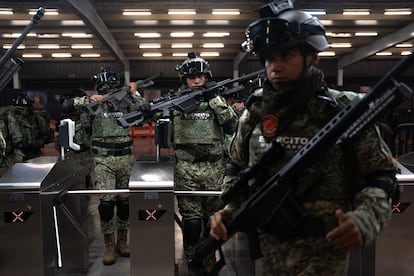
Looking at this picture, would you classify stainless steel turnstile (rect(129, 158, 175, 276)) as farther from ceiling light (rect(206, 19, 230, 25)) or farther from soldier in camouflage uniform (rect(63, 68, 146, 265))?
ceiling light (rect(206, 19, 230, 25))

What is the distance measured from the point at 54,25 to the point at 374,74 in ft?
42.3

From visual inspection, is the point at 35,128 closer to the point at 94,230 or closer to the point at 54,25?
the point at 94,230

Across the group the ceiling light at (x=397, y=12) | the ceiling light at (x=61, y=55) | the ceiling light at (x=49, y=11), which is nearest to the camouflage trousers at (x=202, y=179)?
the ceiling light at (x=49, y=11)

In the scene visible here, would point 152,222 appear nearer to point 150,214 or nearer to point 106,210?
point 150,214

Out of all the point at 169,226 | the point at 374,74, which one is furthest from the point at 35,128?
the point at 374,74

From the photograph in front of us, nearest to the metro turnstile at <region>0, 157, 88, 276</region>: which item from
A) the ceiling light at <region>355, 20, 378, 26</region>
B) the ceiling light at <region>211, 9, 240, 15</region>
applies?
the ceiling light at <region>211, 9, 240, 15</region>

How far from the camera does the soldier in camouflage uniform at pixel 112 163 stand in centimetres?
363

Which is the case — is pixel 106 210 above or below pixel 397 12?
below

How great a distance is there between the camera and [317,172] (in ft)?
4.55

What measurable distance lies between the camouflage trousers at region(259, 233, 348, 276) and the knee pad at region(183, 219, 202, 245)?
162cm

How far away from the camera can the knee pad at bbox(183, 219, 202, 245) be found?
3.07 metres

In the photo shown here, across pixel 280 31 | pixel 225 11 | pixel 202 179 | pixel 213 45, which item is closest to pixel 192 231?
pixel 202 179

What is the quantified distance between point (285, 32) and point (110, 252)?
298 cm

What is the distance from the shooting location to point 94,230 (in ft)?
15.6
